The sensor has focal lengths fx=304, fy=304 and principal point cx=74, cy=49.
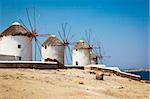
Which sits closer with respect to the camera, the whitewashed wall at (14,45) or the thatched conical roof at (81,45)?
the whitewashed wall at (14,45)

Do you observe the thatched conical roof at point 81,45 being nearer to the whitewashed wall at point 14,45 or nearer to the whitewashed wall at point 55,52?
the whitewashed wall at point 55,52

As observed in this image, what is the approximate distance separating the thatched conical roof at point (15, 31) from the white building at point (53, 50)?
5.80 metres

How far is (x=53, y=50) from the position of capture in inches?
1275

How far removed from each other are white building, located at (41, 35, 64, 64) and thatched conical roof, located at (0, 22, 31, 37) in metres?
5.80

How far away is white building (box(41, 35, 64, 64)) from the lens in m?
32.4

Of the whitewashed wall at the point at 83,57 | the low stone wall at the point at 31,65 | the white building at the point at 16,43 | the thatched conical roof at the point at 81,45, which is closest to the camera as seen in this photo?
the low stone wall at the point at 31,65

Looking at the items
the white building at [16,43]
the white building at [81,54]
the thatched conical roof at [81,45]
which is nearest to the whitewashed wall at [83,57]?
the white building at [81,54]

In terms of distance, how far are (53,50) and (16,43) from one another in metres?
6.58

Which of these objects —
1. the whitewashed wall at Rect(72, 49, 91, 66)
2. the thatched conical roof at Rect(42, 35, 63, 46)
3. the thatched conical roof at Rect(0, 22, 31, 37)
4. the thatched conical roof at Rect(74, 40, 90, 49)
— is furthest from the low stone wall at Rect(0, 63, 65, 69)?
the thatched conical roof at Rect(74, 40, 90, 49)

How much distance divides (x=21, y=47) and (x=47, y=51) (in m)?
6.52

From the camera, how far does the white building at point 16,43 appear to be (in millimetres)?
26406

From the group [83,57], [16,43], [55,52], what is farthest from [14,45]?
[83,57]

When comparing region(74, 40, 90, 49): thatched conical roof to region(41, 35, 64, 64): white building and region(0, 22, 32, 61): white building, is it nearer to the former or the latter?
region(41, 35, 64, 64): white building

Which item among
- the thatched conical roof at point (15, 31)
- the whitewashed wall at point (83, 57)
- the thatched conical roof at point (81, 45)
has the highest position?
the thatched conical roof at point (15, 31)
